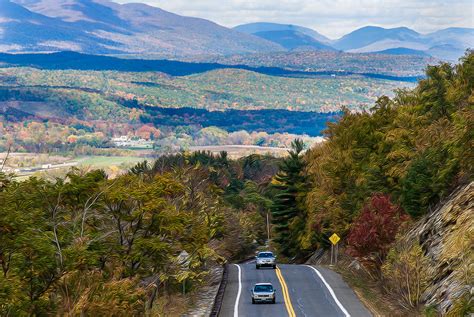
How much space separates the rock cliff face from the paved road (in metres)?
3.81

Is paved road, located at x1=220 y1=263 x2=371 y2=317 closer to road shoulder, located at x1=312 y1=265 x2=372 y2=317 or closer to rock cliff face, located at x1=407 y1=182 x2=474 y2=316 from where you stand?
road shoulder, located at x1=312 y1=265 x2=372 y2=317

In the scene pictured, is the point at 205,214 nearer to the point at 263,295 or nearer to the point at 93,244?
the point at 263,295

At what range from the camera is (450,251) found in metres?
33.3

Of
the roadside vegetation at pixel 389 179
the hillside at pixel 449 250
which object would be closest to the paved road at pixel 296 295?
the roadside vegetation at pixel 389 179

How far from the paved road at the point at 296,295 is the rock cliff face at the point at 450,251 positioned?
381cm

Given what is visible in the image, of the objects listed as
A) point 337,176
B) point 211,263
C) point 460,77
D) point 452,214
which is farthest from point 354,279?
point 337,176

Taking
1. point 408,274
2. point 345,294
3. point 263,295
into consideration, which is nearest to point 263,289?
point 263,295

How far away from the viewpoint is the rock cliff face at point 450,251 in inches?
1147

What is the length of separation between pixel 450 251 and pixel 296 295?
1166 centimetres

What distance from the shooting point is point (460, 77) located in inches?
2392

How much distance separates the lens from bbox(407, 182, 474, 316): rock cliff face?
29125mm

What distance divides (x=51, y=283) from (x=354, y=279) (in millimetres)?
25377

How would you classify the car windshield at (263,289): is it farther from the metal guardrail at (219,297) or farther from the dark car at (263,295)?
the metal guardrail at (219,297)

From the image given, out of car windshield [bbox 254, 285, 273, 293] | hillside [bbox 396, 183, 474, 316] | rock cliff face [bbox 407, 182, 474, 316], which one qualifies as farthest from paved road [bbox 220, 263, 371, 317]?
rock cliff face [bbox 407, 182, 474, 316]
